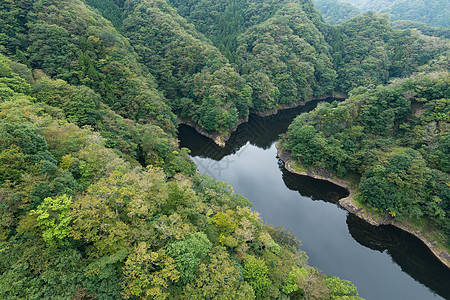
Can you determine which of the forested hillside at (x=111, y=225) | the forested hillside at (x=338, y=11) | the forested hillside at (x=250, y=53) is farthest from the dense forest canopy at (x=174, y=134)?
the forested hillside at (x=338, y=11)

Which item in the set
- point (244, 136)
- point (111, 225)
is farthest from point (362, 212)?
point (111, 225)

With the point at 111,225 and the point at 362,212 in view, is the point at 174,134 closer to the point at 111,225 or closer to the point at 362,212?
the point at 111,225

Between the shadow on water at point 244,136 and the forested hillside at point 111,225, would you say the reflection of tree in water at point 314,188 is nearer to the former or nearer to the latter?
the shadow on water at point 244,136

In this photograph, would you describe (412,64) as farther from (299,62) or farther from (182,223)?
(182,223)

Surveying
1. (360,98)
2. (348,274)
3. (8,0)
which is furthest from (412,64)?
(8,0)

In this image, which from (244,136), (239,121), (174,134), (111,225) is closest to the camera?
(111,225)

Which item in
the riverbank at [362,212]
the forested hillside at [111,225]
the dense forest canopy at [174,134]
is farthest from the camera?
the riverbank at [362,212]
